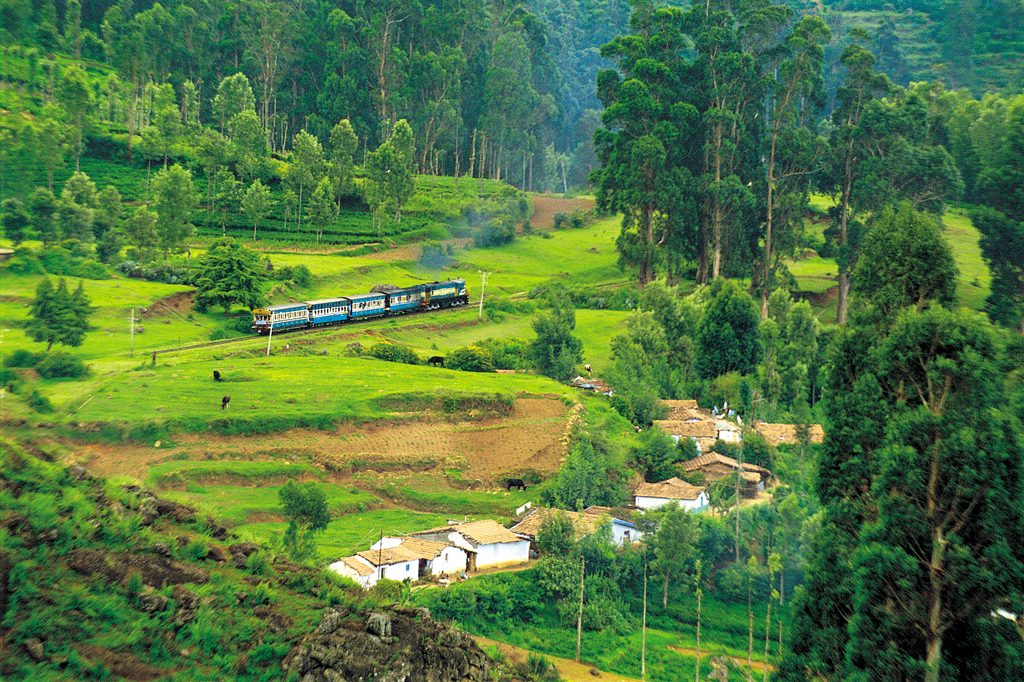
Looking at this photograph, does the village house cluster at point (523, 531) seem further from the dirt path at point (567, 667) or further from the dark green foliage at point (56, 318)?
the dark green foliage at point (56, 318)

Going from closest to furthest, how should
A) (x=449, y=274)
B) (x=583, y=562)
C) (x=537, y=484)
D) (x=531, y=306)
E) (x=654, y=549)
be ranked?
(x=583, y=562)
(x=654, y=549)
(x=537, y=484)
(x=531, y=306)
(x=449, y=274)

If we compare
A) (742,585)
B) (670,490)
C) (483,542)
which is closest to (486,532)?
(483,542)

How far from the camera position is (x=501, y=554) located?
122 feet

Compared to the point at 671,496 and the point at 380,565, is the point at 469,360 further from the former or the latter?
the point at 380,565

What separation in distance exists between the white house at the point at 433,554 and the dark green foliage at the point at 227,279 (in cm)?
2458

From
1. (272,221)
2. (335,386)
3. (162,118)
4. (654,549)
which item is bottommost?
(654,549)

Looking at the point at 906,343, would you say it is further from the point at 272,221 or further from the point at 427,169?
the point at 427,169

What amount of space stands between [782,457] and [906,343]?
2842cm

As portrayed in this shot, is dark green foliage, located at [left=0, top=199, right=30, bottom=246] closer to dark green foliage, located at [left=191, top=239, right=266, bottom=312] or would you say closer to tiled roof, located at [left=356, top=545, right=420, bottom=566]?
dark green foliage, located at [left=191, top=239, right=266, bottom=312]

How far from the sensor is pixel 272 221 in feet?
258

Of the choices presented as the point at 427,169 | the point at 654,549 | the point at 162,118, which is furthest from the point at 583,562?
the point at 427,169

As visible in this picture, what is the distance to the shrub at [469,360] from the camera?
53.8 meters

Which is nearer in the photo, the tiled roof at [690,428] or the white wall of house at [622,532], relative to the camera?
the white wall of house at [622,532]

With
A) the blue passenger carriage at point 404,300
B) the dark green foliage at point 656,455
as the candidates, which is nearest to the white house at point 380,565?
the dark green foliage at point 656,455
